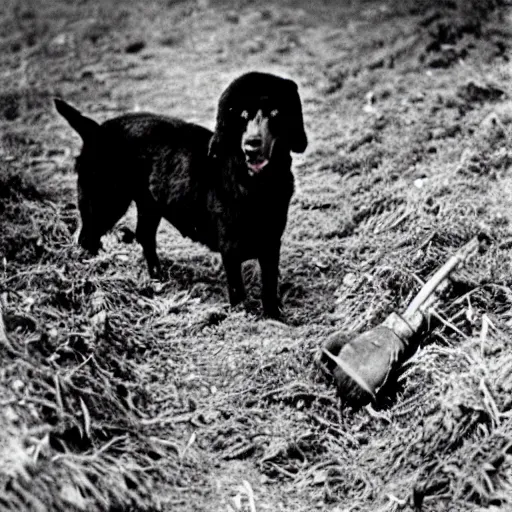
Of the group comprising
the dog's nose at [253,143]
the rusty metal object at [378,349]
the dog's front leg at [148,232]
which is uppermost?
the dog's nose at [253,143]

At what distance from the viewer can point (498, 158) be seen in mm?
4867

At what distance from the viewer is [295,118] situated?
3.95 m

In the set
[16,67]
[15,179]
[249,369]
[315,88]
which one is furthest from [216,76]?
[249,369]

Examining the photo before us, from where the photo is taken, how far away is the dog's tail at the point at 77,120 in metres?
4.49

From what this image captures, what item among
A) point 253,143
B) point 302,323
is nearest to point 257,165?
point 253,143

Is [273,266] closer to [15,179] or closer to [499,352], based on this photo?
[499,352]

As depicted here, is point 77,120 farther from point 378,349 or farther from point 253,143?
point 378,349

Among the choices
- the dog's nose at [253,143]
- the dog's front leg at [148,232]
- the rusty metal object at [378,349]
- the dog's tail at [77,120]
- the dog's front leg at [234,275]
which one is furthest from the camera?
the dog's front leg at [148,232]

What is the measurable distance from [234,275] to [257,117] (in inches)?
39.0

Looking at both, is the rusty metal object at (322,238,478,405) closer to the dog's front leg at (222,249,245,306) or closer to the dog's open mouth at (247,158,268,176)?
Result: the dog's front leg at (222,249,245,306)

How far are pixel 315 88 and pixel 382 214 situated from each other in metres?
3.11

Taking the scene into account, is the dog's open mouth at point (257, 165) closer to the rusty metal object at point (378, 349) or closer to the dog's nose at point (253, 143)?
the dog's nose at point (253, 143)

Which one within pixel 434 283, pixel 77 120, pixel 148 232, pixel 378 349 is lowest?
pixel 148 232

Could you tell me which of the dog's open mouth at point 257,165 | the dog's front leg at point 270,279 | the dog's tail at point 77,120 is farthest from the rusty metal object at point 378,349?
the dog's tail at point 77,120
